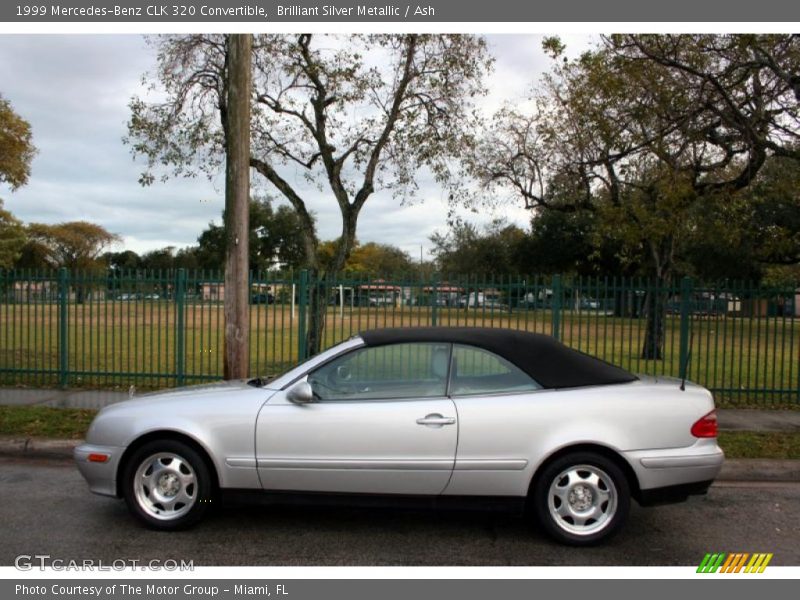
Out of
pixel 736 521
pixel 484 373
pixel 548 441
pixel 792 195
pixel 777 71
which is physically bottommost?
pixel 736 521

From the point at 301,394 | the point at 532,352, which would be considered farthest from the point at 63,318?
the point at 532,352

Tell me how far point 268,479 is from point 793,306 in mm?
9124

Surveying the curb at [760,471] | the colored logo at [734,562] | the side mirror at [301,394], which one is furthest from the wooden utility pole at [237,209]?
the curb at [760,471]

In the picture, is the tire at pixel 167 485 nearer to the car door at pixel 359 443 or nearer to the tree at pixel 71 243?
the car door at pixel 359 443

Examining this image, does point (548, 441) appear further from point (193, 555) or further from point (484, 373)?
point (193, 555)

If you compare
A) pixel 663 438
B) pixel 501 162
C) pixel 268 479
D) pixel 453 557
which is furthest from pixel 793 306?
pixel 501 162

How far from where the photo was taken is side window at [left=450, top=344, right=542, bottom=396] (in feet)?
15.2

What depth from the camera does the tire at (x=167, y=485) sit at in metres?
4.61

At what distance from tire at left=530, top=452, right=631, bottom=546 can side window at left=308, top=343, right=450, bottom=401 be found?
0.96m

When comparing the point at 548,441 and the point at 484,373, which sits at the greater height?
the point at 484,373

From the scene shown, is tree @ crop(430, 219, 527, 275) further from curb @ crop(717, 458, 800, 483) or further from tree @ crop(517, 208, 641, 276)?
curb @ crop(717, 458, 800, 483)

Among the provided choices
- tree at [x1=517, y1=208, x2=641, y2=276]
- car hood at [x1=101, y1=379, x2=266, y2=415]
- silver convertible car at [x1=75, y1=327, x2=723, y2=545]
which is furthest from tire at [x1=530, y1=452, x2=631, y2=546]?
tree at [x1=517, y1=208, x2=641, y2=276]

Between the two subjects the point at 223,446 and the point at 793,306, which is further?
the point at 793,306

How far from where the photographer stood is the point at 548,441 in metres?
4.42
